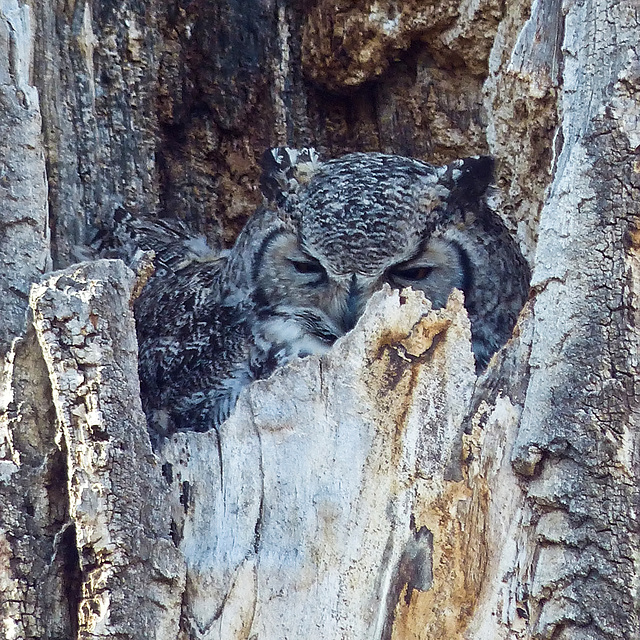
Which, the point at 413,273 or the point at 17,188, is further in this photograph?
the point at 413,273

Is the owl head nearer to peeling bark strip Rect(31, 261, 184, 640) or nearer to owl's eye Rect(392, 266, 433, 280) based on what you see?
owl's eye Rect(392, 266, 433, 280)

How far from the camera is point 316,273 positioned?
6.47 feet

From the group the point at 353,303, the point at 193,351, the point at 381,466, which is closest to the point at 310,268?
the point at 353,303

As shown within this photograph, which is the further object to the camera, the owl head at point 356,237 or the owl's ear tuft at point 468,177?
the owl's ear tuft at point 468,177

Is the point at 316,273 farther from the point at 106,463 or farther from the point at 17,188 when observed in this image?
the point at 106,463

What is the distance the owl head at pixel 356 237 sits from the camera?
1861mm

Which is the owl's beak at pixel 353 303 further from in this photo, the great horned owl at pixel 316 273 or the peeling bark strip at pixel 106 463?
the peeling bark strip at pixel 106 463

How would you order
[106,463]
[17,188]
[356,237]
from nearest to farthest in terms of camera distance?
[106,463], [17,188], [356,237]

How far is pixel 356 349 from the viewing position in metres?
1.36

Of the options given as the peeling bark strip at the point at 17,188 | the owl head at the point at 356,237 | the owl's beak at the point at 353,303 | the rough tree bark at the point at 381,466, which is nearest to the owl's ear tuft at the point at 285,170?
the owl head at the point at 356,237

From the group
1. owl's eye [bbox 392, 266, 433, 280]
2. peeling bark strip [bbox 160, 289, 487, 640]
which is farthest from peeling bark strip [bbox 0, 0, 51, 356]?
owl's eye [bbox 392, 266, 433, 280]

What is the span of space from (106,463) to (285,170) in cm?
95

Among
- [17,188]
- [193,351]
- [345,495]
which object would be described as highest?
[17,188]

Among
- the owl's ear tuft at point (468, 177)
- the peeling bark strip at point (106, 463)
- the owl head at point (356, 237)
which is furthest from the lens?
the owl's ear tuft at point (468, 177)
